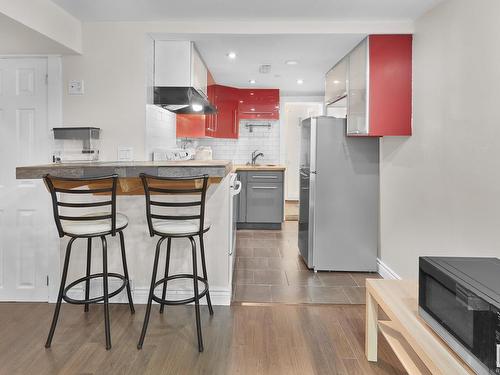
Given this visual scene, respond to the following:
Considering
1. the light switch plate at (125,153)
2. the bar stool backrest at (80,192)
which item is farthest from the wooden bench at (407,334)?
the light switch plate at (125,153)

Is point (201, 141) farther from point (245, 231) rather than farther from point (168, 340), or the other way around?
point (168, 340)

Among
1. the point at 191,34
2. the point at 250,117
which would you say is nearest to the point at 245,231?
the point at 250,117

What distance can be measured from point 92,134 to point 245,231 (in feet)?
10.8

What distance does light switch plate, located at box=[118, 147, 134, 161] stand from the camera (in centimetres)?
310

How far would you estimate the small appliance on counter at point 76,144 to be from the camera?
2977 mm

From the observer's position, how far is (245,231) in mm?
5867

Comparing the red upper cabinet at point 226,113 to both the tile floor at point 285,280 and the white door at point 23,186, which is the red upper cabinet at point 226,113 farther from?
the white door at point 23,186

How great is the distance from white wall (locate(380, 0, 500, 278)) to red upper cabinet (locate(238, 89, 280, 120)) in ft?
10.0

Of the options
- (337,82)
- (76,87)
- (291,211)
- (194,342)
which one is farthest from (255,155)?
(194,342)

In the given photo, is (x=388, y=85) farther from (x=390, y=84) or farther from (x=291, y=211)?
(x=291, y=211)

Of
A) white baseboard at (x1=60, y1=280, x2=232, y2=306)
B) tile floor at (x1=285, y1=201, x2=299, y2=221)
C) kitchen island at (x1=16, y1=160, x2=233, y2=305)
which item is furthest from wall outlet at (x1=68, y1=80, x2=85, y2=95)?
tile floor at (x1=285, y1=201, x2=299, y2=221)

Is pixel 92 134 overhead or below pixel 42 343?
overhead

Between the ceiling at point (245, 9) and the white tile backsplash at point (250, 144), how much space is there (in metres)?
3.62

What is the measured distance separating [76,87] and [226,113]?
3.28 m
